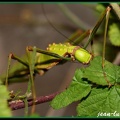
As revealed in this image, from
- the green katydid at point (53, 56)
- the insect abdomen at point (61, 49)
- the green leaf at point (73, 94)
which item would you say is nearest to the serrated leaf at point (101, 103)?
the green leaf at point (73, 94)

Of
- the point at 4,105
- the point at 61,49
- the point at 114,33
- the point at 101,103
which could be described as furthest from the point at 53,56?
the point at 4,105

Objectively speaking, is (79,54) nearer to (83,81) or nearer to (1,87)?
(83,81)

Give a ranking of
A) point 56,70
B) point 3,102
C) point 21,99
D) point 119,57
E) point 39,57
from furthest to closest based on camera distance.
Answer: point 56,70, point 119,57, point 39,57, point 21,99, point 3,102

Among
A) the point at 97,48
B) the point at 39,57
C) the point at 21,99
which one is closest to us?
the point at 21,99

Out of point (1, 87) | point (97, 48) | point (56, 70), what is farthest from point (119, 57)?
Result: point (56, 70)

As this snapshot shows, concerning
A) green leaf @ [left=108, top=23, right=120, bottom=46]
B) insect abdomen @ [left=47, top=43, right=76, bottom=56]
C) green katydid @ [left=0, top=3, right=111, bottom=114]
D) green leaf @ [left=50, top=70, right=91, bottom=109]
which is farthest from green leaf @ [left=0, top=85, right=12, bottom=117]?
green leaf @ [left=108, top=23, right=120, bottom=46]

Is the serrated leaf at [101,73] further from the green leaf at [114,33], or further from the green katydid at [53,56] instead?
the green leaf at [114,33]

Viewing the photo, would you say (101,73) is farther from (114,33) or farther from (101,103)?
(114,33)
